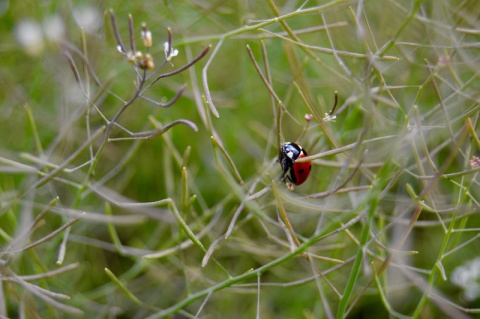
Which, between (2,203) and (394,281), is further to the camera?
(394,281)

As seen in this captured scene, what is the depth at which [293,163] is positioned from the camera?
2.68 feet

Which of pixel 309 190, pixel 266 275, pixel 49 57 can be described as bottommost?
pixel 266 275

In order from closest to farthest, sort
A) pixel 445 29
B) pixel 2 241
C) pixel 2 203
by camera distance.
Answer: pixel 445 29 → pixel 2 203 → pixel 2 241

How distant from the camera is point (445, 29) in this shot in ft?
2.64

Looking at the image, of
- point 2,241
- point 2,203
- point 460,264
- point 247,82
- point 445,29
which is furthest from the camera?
point 247,82

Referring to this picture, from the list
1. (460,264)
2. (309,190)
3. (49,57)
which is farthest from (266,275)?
(49,57)

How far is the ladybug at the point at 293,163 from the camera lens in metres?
0.80

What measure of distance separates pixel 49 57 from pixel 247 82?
1.34 ft

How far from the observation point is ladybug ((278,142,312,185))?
804 mm

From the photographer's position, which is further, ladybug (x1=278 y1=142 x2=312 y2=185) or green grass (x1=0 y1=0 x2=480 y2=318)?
green grass (x1=0 y1=0 x2=480 y2=318)

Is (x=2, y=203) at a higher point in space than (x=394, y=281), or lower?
higher

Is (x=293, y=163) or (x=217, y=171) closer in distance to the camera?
(x=293, y=163)

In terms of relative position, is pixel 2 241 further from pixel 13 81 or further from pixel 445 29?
pixel 445 29

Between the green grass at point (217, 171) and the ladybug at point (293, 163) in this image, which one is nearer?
the ladybug at point (293, 163)
